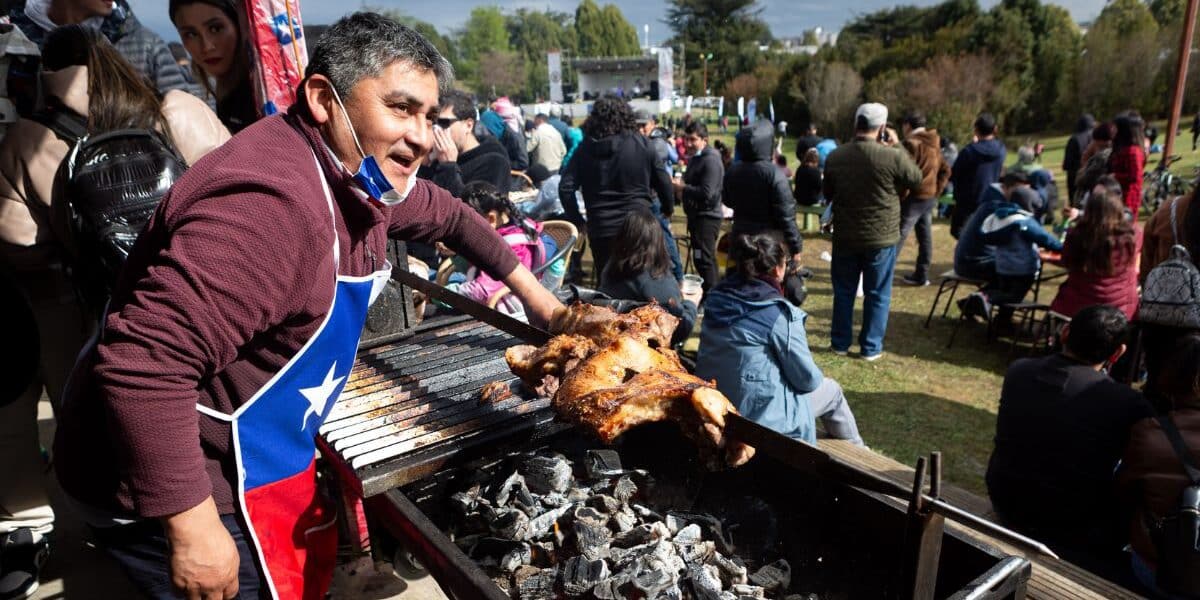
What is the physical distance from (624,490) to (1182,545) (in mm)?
2183

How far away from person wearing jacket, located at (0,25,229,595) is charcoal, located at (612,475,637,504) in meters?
2.33

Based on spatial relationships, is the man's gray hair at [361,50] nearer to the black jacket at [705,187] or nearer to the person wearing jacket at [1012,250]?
the black jacket at [705,187]

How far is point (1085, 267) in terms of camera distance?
5422mm

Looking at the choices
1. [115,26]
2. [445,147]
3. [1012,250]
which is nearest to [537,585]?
[115,26]

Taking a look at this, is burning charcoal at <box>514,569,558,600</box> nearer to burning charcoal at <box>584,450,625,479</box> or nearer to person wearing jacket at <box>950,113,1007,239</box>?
burning charcoal at <box>584,450,625,479</box>

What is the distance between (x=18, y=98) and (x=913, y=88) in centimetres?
2780

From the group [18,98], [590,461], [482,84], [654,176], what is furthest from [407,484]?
[482,84]

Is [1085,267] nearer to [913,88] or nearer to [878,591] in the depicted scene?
[878,591]

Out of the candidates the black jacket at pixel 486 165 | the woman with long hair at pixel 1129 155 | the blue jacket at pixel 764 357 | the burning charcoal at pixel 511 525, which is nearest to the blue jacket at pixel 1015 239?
the woman with long hair at pixel 1129 155

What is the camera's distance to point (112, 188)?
2.45 meters

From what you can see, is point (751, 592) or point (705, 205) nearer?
point (751, 592)

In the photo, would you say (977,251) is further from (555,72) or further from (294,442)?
(555,72)

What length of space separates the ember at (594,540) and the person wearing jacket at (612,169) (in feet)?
13.3

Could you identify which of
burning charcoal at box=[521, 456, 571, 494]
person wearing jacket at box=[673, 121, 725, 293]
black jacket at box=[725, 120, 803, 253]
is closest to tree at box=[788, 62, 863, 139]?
person wearing jacket at box=[673, 121, 725, 293]
